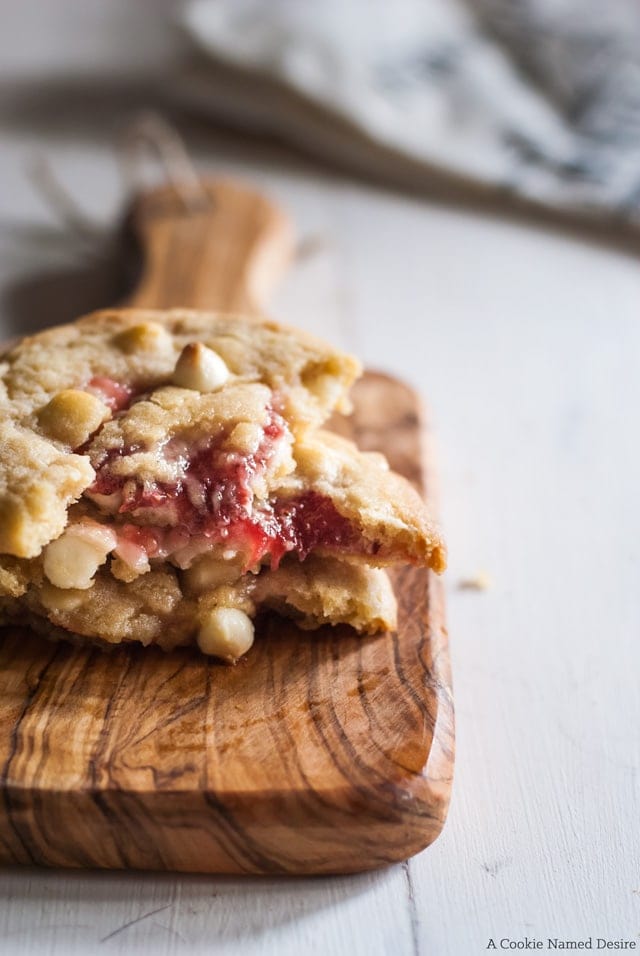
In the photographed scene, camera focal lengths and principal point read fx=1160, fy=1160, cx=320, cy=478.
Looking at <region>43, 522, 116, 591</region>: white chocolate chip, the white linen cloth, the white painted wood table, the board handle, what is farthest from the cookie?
the white linen cloth

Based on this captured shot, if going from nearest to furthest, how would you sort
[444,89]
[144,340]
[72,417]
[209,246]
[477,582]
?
1. [72,417]
2. [144,340]
3. [477,582]
4. [209,246]
5. [444,89]

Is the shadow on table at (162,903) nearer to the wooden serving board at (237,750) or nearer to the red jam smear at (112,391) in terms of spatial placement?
the wooden serving board at (237,750)

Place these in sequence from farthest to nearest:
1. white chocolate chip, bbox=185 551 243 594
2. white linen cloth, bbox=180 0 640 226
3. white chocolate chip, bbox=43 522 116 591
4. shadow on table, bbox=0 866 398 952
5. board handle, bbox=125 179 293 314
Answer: white linen cloth, bbox=180 0 640 226 → board handle, bbox=125 179 293 314 → white chocolate chip, bbox=185 551 243 594 → white chocolate chip, bbox=43 522 116 591 → shadow on table, bbox=0 866 398 952

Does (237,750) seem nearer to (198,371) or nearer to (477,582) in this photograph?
(198,371)

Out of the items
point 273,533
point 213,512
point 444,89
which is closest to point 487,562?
point 273,533

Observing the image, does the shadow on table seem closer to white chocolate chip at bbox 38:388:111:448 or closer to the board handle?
white chocolate chip at bbox 38:388:111:448

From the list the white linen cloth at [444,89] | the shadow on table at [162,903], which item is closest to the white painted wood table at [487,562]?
the shadow on table at [162,903]
